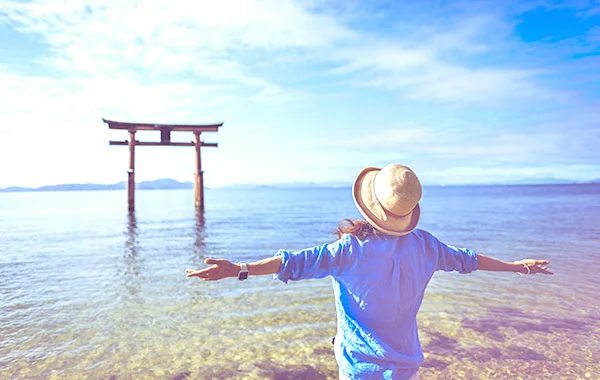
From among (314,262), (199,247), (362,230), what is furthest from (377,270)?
(199,247)

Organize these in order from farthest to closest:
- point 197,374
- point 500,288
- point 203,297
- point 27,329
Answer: point 500,288 → point 203,297 → point 27,329 → point 197,374

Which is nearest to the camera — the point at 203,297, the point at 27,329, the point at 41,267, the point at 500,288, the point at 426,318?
the point at 27,329

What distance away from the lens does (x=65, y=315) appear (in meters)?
6.87

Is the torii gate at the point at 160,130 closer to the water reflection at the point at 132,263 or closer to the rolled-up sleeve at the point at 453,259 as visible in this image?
the water reflection at the point at 132,263

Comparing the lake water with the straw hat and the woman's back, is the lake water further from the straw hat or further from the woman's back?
the straw hat

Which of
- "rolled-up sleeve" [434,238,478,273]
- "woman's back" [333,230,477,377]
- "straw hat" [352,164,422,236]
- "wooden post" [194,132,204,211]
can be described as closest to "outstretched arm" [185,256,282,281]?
"woman's back" [333,230,477,377]

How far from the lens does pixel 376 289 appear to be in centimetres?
243

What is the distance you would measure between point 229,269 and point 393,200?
1.06 meters

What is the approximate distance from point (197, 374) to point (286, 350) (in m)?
1.22

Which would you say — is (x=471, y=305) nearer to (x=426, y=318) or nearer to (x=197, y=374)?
(x=426, y=318)

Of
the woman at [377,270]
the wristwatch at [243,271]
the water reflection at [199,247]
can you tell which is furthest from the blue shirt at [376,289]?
the water reflection at [199,247]

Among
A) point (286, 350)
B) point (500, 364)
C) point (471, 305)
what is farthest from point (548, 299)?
point (286, 350)

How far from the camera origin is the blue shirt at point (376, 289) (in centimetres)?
238

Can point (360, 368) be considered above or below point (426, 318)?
above
